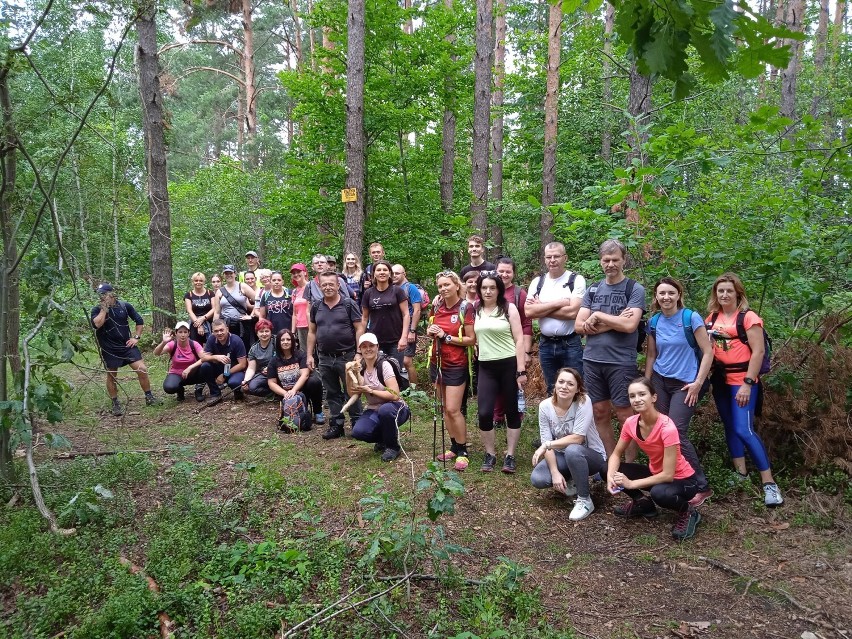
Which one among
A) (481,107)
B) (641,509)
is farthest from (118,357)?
(481,107)

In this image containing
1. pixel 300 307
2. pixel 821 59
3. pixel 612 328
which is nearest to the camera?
pixel 612 328

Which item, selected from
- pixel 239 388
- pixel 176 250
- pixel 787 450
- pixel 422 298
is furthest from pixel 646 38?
pixel 176 250

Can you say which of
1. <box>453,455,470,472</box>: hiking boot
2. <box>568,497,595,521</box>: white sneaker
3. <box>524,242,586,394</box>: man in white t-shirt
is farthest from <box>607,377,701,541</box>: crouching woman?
<box>453,455,470,472</box>: hiking boot

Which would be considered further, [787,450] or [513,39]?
[513,39]

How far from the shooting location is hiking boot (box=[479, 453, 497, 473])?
5242mm

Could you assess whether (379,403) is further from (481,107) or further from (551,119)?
(551,119)

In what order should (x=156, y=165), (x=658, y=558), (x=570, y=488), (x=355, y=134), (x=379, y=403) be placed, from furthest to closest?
(x=156, y=165), (x=355, y=134), (x=379, y=403), (x=570, y=488), (x=658, y=558)

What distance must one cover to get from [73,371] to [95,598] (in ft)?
26.5

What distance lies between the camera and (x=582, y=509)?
4508 mm

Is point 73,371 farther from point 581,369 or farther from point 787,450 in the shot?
point 787,450

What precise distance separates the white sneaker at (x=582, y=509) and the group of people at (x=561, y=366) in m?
0.01

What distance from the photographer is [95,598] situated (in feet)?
10.8

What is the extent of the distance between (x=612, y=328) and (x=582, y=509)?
1555 mm

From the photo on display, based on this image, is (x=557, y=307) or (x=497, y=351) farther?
(x=557, y=307)
